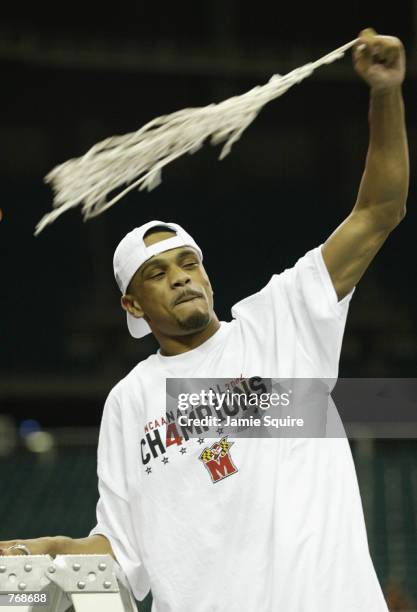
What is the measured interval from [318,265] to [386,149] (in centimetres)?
26

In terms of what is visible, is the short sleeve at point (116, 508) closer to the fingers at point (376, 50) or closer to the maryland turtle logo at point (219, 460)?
the maryland turtle logo at point (219, 460)

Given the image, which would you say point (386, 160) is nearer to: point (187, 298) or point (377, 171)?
point (377, 171)

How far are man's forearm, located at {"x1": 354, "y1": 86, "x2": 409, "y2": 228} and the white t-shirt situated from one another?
0.16m

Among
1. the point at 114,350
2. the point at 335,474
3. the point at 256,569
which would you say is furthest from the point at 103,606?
the point at 114,350

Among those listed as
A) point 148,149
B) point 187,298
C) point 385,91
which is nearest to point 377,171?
point 385,91

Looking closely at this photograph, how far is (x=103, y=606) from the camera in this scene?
6.68 feet

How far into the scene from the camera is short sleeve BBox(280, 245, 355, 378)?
2.38m

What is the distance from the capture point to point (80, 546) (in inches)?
95.2

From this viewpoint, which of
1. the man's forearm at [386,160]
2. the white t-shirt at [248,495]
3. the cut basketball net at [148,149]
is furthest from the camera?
the cut basketball net at [148,149]

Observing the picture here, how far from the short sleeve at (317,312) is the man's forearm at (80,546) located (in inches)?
21.3

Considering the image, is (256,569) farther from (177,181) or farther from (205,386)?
(177,181)

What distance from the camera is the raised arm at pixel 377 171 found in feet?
7.58

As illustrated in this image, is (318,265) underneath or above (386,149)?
underneath

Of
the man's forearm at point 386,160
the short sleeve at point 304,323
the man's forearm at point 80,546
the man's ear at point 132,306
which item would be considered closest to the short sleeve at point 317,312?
the short sleeve at point 304,323
